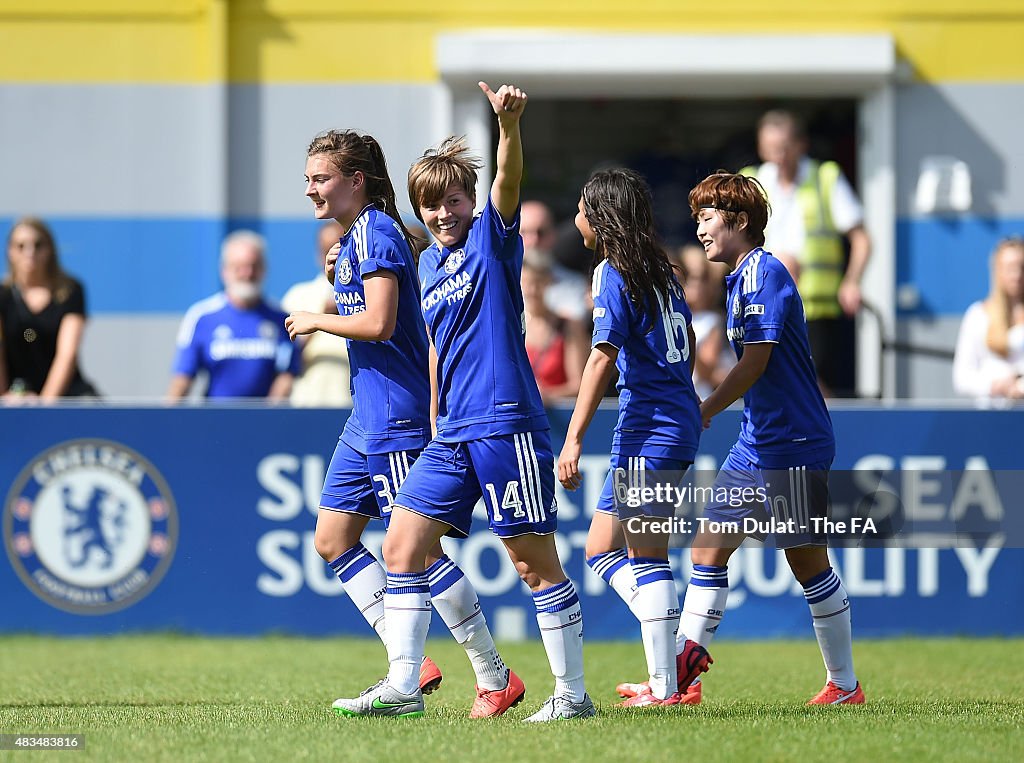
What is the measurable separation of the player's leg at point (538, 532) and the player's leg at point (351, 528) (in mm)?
652

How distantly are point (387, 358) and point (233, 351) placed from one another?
3.83 metres

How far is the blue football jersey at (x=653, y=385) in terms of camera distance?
564 cm

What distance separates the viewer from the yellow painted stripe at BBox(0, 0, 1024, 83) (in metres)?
11.2

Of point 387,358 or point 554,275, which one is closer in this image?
point 387,358

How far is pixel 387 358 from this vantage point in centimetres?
559

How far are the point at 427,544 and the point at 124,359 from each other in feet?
21.4

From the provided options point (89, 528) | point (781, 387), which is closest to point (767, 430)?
point (781, 387)

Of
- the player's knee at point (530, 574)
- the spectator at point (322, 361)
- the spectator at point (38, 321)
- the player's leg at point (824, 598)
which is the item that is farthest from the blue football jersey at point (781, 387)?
the spectator at point (38, 321)

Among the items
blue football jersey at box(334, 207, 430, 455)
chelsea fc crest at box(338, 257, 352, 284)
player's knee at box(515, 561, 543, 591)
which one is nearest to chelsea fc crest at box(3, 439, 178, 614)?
blue football jersey at box(334, 207, 430, 455)

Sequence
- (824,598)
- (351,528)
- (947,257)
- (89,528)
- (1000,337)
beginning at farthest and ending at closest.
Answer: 1. (947,257)
2. (1000,337)
3. (89,528)
4. (824,598)
5. (351,528)

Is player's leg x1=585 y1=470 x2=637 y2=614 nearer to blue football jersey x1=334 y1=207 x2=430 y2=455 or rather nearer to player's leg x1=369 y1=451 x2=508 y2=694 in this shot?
player's leg x1=369 y1=451 x2=508 y2=694

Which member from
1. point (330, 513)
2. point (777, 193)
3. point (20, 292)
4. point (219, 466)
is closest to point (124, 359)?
point (20, 292)

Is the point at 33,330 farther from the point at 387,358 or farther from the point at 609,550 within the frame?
the point at 609,550

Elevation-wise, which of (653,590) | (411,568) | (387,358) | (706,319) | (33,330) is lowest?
(653,590)
